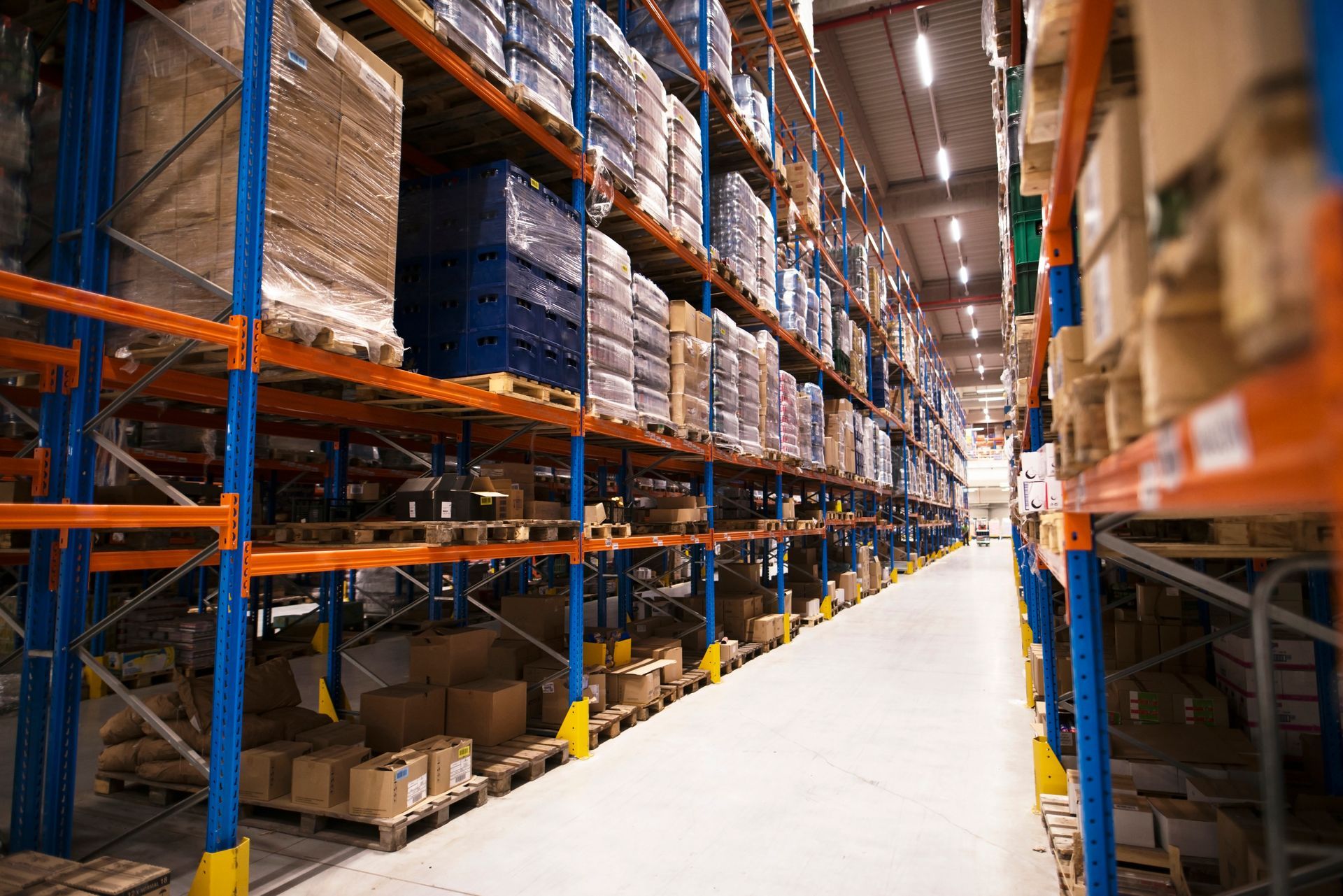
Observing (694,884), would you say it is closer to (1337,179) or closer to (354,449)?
(1337,179)

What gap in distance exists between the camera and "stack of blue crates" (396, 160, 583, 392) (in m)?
4.61

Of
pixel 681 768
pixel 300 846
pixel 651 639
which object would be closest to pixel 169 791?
pixel 300 846

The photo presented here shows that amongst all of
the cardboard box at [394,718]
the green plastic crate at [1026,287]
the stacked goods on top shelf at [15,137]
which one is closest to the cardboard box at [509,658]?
the cardboard box at [394,718]

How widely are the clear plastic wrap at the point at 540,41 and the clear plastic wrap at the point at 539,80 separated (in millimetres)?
24

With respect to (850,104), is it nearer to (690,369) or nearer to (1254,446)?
(690,369)

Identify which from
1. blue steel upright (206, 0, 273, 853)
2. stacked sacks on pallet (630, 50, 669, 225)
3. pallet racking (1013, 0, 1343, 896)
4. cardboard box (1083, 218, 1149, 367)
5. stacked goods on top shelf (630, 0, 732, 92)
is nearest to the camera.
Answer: pallet racking (1013, 0, 1343, 896)

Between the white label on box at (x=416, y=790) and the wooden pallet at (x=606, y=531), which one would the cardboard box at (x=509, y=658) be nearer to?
A: the wooden pallet at (x=606, y=531)

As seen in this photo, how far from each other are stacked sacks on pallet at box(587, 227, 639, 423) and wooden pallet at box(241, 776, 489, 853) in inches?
106

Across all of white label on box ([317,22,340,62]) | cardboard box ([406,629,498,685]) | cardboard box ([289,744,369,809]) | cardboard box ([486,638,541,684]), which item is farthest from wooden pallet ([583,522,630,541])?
white label on box ([317,22,340,62])

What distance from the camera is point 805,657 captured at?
884cm

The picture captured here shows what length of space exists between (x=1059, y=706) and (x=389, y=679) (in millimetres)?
6192

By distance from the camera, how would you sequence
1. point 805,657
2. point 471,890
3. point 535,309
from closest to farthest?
1. point 471,890
2. point 535,309
3. point 805,657

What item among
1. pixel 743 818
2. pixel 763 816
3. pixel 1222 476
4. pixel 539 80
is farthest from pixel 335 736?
pixel 1222 476

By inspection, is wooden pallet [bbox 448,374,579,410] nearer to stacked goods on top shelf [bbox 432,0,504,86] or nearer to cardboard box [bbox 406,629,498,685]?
cardboard box [bbox 406,629,498,685]
